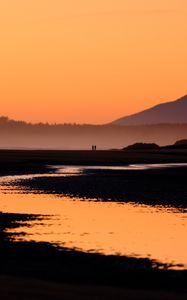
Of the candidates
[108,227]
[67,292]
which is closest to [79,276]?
[67,292]

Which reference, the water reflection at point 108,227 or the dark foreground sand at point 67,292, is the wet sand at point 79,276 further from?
the water reflection at point 108,227

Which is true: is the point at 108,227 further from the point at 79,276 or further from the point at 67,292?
the point at 67,292

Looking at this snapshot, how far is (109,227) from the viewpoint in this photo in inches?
1518

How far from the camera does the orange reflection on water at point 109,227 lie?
31.0 metres

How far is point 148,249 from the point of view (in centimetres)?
3073

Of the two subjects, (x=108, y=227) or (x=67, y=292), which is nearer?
(x=67, y=292)

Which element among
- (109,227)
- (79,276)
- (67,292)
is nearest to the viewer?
(67,292)

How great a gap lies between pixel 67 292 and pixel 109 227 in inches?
666

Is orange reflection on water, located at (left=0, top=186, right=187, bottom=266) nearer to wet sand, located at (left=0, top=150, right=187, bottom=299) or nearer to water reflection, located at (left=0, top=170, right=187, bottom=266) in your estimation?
water reflection, located at (left=0, top=170, right=187, bottom=266)

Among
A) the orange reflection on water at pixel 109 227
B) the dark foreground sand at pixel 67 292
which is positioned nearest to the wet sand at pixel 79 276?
the dark foreground sand at pixel 67 292

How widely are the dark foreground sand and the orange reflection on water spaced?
566 cm

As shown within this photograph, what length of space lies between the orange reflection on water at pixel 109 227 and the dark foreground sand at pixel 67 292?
5.66 meters

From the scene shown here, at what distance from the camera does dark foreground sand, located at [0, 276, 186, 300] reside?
68.8ft

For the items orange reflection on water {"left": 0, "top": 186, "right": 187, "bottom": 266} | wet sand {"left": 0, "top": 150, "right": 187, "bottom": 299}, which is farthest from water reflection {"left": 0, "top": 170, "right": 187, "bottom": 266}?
wet sand {"left": 0, "top": 150, "right": 187, "bottom": 299}
